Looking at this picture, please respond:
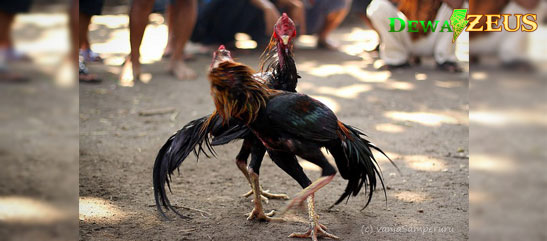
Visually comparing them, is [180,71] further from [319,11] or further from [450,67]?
[450,67]

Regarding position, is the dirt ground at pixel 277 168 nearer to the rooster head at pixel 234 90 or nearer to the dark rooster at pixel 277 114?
the dark rooster at pixel 277 114

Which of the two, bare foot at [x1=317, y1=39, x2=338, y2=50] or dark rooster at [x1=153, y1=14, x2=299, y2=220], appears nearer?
dark rooster at [x1=153, y1=14, x2=299, y2=220]

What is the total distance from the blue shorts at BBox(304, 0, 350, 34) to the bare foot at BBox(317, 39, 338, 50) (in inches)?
6.2

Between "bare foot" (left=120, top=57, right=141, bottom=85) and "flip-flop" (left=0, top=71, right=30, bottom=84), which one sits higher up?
"flip-flop" (left=0, top=71, right=30, bottom=84)

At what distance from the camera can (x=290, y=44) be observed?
305cm

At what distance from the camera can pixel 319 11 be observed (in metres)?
8.01

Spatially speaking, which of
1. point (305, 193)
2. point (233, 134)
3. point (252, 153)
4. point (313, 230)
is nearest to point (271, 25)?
point (252, 153)

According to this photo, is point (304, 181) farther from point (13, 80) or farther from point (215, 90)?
point (13, 80)

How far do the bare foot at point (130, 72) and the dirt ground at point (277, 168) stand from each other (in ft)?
0.36

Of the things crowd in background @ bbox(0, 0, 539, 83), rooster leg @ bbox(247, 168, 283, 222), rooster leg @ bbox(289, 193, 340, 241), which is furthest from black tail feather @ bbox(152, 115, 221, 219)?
crowd in background @ bbox(0, 0, 539, 83)

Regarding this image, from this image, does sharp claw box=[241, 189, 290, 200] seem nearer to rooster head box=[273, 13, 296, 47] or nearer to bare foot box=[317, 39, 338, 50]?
rooster head box=[273, 13, 296, 47]

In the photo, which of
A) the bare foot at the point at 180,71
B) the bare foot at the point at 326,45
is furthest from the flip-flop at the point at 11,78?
the bare foot at the point at 326,45

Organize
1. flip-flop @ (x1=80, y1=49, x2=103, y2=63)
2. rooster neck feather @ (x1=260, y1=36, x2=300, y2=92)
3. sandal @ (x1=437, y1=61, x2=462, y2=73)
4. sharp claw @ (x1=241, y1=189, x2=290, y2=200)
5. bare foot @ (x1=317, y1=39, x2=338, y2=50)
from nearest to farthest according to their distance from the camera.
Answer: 1. rooster neck feather @ (x1=260, y1=36, x2=300, y2=92)
2. sharp claw @ (x1=241, y1=189, x2=290, y2=200)
3. sandal @ (x1=437, y1=61, x2=462, y2=73)
4. flip-flop @ (x1=80, y1=49, x2=103, y2=63)
5. bare foot @ (x1=317, y1=39, x2=338, y2=50)

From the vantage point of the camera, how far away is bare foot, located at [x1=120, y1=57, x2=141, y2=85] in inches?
243
